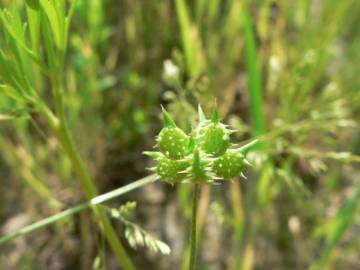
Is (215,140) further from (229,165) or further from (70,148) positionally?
(70,148)

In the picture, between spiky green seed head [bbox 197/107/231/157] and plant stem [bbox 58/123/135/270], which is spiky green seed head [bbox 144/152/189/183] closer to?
spiky green seed head [bbox 197/107/231/157]

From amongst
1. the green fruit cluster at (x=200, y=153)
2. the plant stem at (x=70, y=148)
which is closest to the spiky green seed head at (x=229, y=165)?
the green fruit cluster at (x=200, y=153)

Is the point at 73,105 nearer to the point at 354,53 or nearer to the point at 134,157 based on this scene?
the point at 134,157

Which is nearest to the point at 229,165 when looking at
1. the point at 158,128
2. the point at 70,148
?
the point at 70,148

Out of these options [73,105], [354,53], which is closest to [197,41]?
[73,105]

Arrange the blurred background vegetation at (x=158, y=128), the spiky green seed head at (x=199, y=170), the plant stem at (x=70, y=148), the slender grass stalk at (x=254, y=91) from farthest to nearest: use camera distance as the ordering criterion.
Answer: the blurred background vegetation at (x=158, y=128) < the slender grass stalk at (x=254, y=91) < the plant stem at (x=70, y=148) < the spiky green seed head at (x=199, y=170)

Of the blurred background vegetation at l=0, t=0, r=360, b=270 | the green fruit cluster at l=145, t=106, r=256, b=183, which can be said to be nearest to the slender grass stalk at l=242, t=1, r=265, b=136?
the blurred background vegetation at l=0, t=0, r=360, b=270

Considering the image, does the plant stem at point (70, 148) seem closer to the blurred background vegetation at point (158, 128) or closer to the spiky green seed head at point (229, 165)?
the spiky green seed head at point (229, 165)
